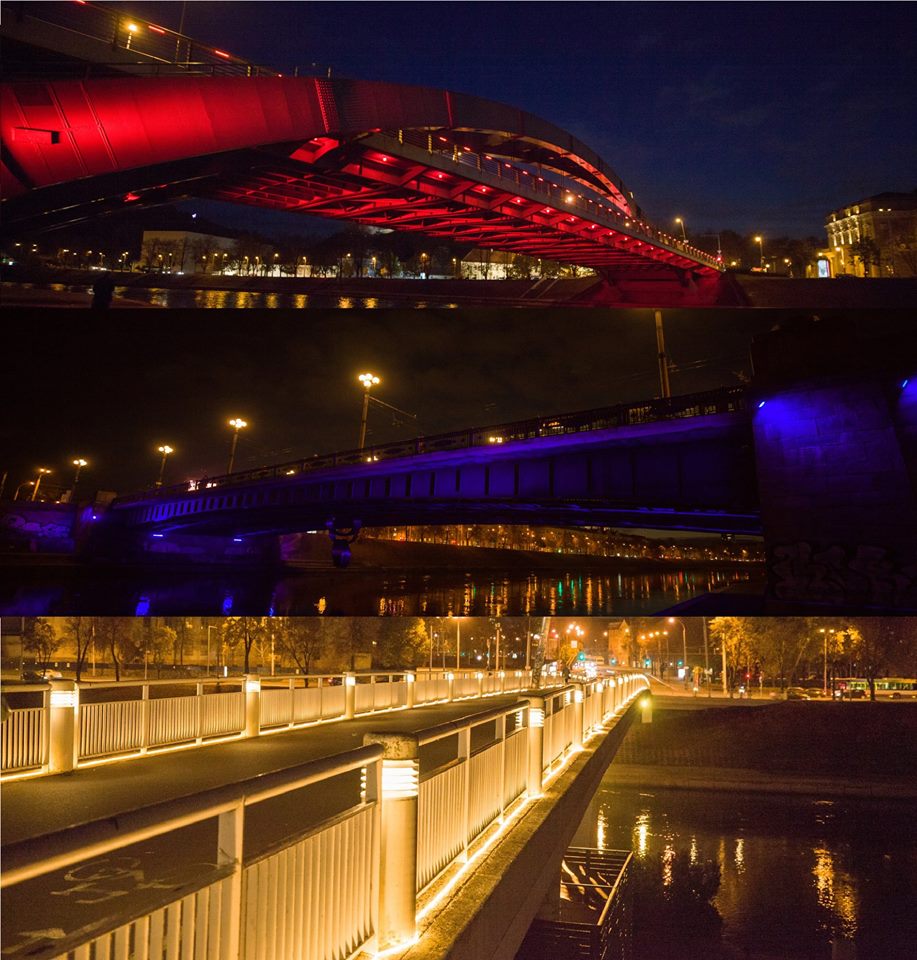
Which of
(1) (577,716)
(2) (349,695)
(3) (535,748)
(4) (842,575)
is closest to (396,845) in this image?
(3) (535,748)

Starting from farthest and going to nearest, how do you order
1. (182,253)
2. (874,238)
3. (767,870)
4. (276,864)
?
(874,238) < (182,253) < (767,870) < (276,864)

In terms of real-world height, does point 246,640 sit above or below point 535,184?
below

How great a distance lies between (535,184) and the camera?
54.0 m

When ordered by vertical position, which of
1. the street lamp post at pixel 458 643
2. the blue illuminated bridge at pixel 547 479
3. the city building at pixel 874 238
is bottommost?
the street lamp post at pixel 458 643

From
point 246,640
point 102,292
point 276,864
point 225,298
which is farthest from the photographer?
point 246,640

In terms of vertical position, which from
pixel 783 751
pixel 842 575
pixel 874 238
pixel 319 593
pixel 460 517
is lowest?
pixel 783 751

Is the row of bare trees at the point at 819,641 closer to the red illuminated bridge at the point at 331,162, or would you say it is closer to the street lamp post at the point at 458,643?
the street lamp post at the point at 458,643

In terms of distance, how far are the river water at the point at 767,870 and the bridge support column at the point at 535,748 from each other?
9.13 meters

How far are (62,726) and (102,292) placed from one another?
82.0ft

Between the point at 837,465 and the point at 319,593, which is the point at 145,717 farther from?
the point at 319,593

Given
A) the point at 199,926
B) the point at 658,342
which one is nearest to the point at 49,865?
the point at 199,926

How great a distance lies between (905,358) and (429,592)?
39.9m

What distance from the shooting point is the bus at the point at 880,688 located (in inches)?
2425

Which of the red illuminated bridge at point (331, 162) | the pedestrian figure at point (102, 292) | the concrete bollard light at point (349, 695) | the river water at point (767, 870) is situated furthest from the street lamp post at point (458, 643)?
the concrete bollard light at point (349, 695)
